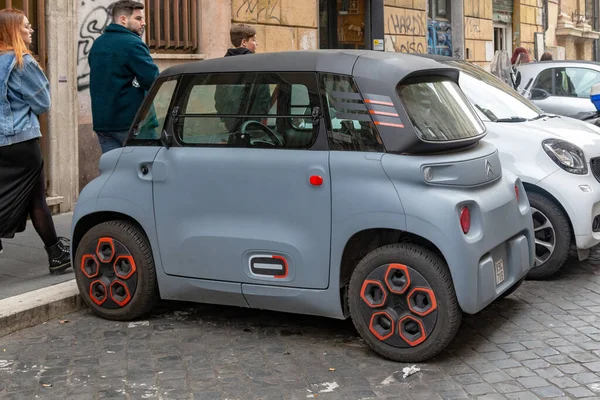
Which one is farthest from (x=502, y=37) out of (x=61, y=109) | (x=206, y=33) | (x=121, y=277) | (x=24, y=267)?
(x=121, y=277)

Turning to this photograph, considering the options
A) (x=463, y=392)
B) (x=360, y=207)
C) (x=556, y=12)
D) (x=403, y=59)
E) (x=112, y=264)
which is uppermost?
(x=556, y=12)

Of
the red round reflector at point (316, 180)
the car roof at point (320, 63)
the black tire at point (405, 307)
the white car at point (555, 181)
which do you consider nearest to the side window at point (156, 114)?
the car roof at point (320, 63)

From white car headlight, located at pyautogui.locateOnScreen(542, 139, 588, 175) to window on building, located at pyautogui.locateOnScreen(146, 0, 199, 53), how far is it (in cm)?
589

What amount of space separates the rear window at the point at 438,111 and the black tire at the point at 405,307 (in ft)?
2.04

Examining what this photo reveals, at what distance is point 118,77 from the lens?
6.80 metres

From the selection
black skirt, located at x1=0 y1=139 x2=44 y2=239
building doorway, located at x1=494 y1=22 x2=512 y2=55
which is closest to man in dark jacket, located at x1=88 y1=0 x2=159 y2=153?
black skirt, located at x1=0 y1=139 x2=44 y2=239

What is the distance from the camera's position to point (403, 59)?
516 cm

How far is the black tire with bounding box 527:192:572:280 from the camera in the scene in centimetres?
665

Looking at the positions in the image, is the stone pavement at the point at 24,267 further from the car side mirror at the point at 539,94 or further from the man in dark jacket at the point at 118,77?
the car side mirror at the point at 539,94

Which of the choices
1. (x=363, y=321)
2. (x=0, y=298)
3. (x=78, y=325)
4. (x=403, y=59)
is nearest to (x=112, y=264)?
(x=78, y=325)

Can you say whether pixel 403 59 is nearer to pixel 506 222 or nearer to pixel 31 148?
pixel 506 222

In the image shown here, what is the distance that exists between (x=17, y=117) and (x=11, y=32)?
563 millimetres

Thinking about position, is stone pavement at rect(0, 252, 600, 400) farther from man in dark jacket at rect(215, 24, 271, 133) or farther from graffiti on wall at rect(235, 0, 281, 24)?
graffiti on wall at rect(235, 0, 281, 24)

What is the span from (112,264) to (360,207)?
1667 millimetres
